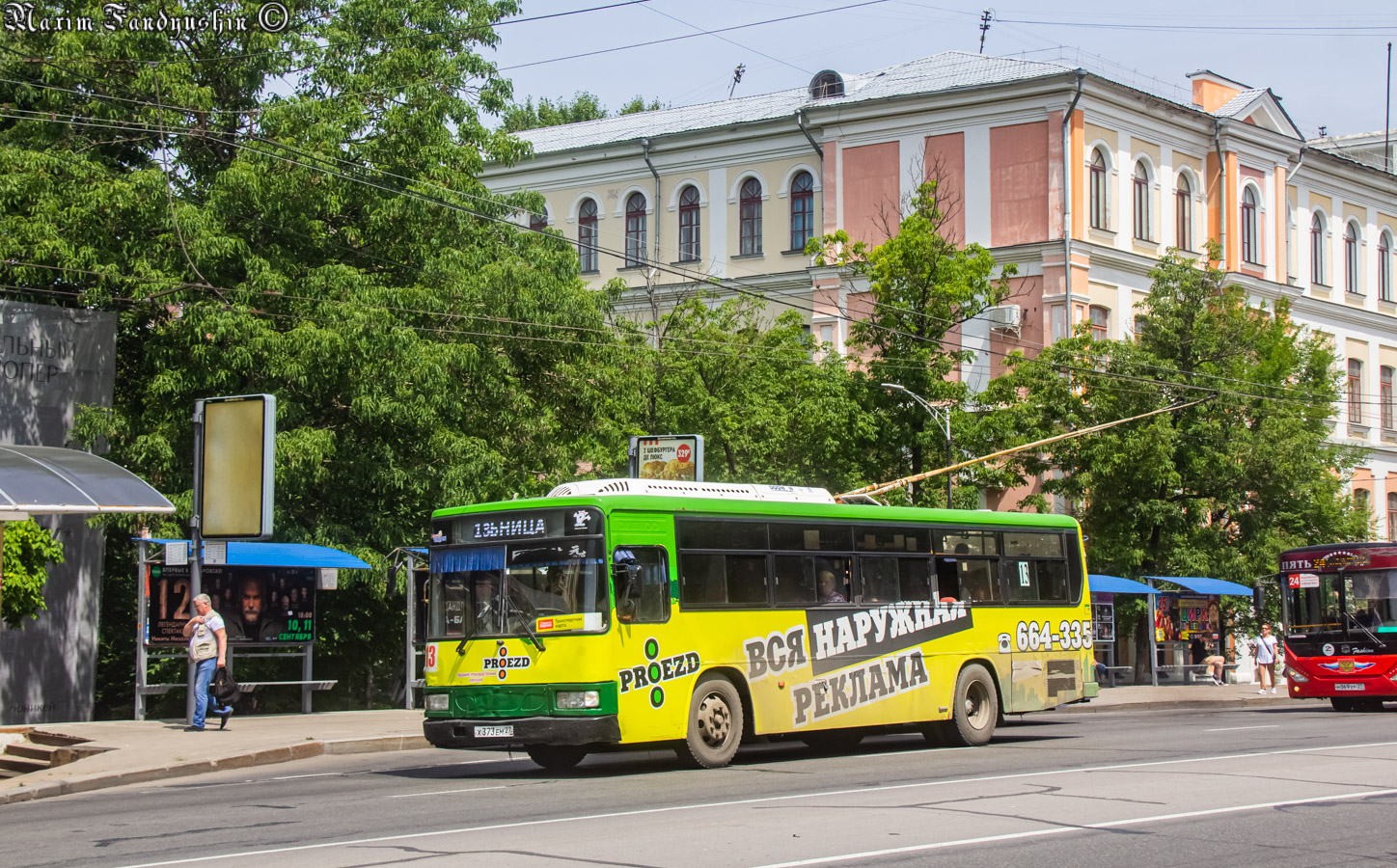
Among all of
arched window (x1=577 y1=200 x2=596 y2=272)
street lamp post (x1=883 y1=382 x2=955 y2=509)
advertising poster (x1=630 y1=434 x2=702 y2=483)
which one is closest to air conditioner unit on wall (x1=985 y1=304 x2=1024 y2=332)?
street lamp post (x1=883 y1=382 x2=955 y2=509)

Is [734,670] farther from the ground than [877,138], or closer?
closer

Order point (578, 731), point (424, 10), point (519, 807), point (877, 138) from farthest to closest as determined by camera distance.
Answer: point (877, 138) < point (424, 10) < point (578, 731) < point (519, 807)

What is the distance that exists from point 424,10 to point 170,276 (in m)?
7.18

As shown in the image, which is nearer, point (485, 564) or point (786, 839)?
point (786, 839)

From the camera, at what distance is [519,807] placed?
13.3m

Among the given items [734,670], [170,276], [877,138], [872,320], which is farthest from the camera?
[877,138]

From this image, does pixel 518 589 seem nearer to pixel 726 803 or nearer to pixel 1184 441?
pixel 726 803

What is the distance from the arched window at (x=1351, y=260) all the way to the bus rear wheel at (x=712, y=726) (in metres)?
47.7

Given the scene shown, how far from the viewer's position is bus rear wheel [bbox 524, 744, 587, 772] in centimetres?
1748

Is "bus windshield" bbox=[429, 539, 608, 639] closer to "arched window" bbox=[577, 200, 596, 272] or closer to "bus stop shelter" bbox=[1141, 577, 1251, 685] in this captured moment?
"bus stop shelter" bbox=[1141, 577, 1251, 685]

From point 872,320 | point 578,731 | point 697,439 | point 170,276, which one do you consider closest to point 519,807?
point 578,731

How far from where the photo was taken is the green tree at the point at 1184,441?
41.6 m

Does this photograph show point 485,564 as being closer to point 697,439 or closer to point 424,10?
point 697,439

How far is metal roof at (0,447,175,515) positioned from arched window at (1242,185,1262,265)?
4184 centimetres
